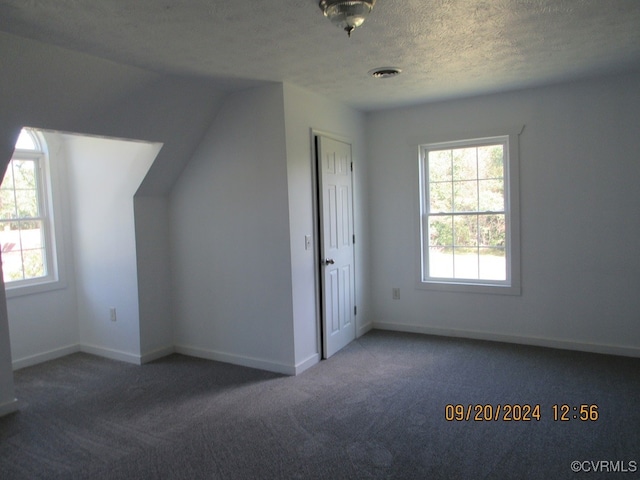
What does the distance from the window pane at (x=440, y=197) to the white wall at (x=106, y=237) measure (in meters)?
2.73

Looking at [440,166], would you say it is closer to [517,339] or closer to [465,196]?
[465,196]

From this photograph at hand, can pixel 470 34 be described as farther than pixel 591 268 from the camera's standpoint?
No

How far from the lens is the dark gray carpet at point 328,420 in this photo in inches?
96.9

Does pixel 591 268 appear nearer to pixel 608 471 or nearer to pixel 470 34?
pixel 608 471

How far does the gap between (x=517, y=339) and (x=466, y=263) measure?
863 millimetres

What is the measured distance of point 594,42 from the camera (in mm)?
2957

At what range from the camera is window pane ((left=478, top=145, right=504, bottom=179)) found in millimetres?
4410

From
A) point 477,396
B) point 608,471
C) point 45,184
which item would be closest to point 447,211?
point 477,396

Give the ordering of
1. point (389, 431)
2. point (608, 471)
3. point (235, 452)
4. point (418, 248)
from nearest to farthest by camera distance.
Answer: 1. point (608, 471)
2. point (235, 452)
3. point (389, 431)
4. point (418, 248)

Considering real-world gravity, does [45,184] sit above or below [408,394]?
above

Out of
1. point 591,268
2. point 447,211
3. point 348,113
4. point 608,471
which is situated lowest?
point 608,471

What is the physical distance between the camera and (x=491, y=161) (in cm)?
445

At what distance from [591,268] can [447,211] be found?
1.39 metres

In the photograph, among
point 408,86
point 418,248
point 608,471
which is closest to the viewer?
point 608,471
